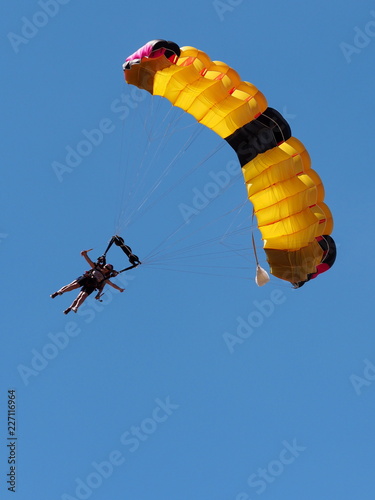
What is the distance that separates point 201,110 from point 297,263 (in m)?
4.49

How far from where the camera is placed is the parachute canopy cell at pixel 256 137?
Result: 2144cm

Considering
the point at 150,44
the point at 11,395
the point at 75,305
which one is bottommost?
the point at 11,395

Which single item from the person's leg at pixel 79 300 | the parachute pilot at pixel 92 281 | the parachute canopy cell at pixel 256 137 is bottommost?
the person's leg at pixel 79 300

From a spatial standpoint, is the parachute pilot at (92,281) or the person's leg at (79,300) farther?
the parachute pilot at (92,281)

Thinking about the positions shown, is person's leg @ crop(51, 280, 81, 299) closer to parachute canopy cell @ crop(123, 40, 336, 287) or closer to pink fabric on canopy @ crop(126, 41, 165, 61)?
parachute canopy cell @ crop(123, 40, 336, 287)

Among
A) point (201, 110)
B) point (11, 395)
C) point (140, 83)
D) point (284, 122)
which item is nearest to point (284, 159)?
Result: point (284, 122)

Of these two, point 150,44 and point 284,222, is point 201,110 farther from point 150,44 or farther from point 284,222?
point 284,222

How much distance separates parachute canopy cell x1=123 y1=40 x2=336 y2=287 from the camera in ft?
70.3

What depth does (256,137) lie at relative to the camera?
71.5 ft

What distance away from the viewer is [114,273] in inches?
886

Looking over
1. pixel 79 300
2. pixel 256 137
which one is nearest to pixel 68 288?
pixel 79 300

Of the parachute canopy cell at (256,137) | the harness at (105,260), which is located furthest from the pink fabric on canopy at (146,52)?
the harness at (105,260)

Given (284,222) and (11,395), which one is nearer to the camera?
(284,222)

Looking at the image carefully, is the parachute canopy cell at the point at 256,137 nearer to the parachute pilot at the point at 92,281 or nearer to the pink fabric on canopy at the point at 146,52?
the pink fabric on canopy at the point at 146,52
